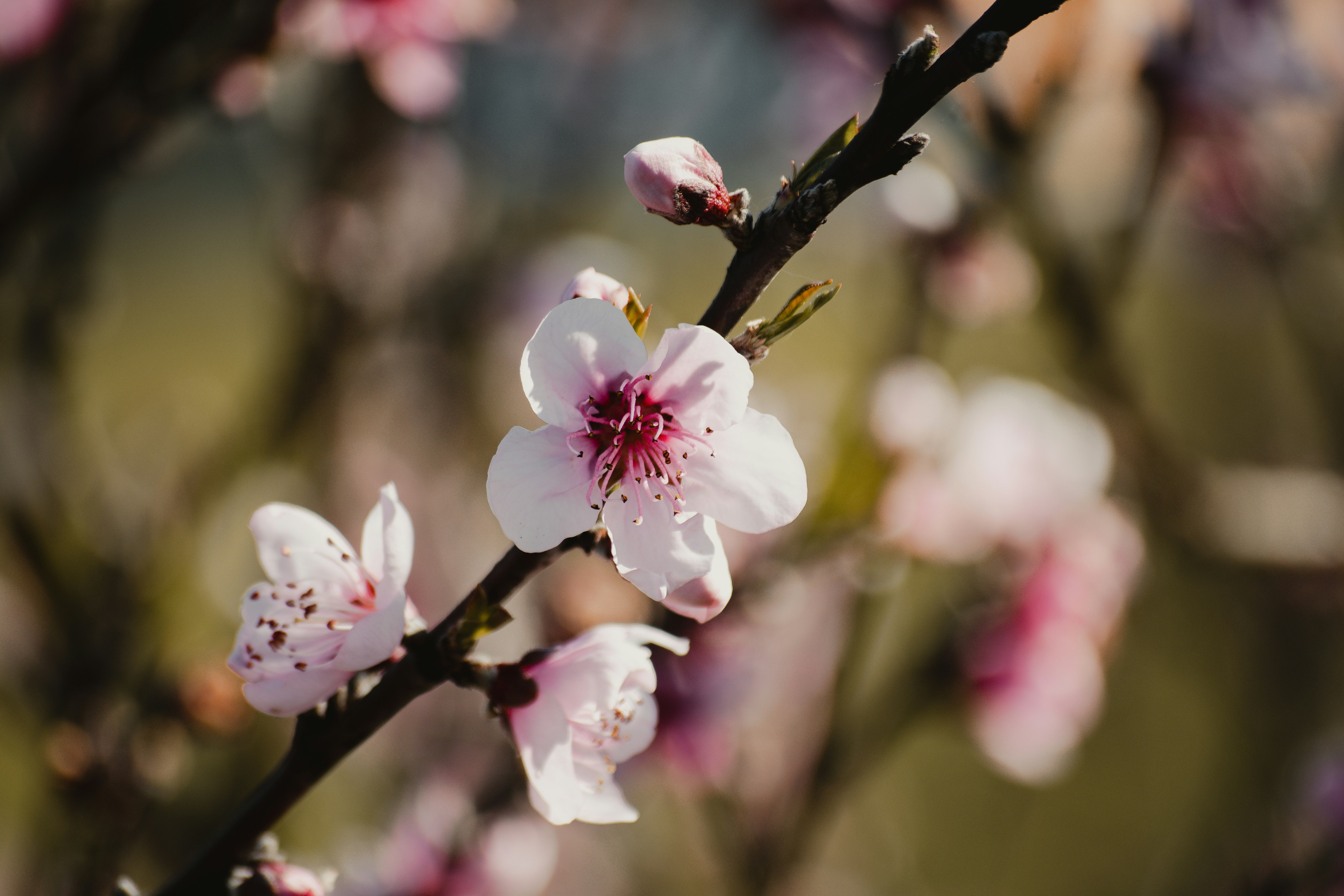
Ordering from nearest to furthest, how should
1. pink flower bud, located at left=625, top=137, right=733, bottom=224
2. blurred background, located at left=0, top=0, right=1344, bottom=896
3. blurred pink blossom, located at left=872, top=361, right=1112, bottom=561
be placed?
pink flower bud, located at left=625, top=137, right=733, bottom=224 < blurred background, located at left=0, top=0, right=1344, bottom=896 < blurred pink blossom, located at left=872, top=361, right=1112, bottom=561

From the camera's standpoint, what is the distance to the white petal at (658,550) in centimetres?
63

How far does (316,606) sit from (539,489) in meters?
0.27

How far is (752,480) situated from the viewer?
67cm

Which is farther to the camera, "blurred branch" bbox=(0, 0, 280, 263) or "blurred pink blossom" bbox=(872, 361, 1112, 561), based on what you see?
"blurred pink blossom" bbox=(872, 361, 1112, 561)

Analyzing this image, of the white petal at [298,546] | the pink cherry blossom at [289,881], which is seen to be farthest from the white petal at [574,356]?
the pink cherry blossom at [289,881]

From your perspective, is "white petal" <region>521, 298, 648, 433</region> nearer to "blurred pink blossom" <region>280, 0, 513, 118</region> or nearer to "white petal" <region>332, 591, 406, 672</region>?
"white petal" <region>332, 591, 406, 672</region>

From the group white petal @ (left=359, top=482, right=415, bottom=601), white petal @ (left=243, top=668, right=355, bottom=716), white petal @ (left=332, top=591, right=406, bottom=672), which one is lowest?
white petal @ (left=243, top=668, right=355, bottom=716)

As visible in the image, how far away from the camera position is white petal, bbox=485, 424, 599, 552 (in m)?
0.58

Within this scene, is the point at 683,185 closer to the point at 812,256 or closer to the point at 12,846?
the point at 812,256

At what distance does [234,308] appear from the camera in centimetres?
691

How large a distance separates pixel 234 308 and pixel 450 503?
5334 mm

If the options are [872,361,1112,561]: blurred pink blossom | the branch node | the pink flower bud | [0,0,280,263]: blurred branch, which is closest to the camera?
the branch node

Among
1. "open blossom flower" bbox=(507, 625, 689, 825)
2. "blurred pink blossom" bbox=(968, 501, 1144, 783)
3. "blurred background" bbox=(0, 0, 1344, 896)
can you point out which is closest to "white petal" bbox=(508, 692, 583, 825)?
"open blossom flower" bbox=(507, 625, 689, 825)

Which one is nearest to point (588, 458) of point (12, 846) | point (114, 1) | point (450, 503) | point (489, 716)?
point (489, 716)
